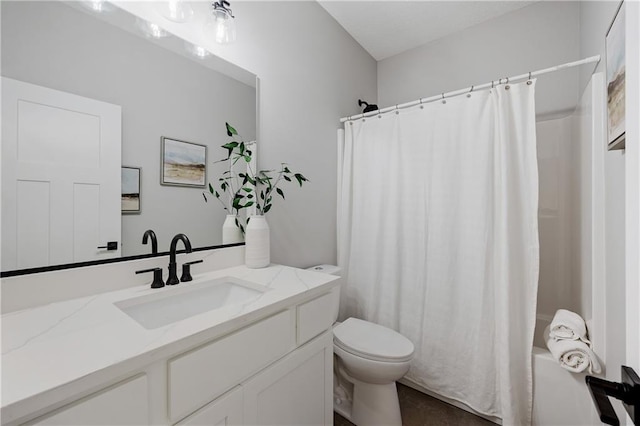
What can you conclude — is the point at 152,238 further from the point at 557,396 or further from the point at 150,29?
the point at 557,396

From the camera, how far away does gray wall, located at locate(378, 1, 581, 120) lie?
1.90 meters

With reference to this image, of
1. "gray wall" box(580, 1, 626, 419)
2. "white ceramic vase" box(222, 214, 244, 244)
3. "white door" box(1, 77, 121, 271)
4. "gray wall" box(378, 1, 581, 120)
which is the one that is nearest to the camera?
"white door" box(1, 77, 121, 271)

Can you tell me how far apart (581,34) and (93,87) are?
108 inches

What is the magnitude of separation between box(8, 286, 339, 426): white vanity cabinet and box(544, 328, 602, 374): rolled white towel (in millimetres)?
1113

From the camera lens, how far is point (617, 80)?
87 centimetres

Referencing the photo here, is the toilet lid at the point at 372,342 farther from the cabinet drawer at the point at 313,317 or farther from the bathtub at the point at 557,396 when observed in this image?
the bathtub at the point at 557,396

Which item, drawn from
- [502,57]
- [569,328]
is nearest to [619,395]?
[569,328]

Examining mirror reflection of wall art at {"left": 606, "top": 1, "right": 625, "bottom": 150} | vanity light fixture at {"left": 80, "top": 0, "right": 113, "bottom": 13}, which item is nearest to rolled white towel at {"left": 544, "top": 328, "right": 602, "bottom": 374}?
mirror reflection of wall art at {"left": 606, "top": 1, "right": 625, "bottom": 150}

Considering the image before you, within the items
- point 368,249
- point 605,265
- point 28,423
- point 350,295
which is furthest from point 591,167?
point 28,423

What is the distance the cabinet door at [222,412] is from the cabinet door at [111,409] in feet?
0.45

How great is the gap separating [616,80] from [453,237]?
105cm

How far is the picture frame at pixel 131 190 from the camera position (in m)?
1.06

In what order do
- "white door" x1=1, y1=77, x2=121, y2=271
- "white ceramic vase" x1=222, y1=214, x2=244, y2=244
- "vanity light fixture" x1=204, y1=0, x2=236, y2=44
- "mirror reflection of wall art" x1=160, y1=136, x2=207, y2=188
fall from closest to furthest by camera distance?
"white door" x1=1, y1=77, x2=121, y2=271
"mirror reflection of wall art" x1=160, y1=136, x2=207, y2=188
"vanity light fixture" x1=204, y1=0, x2=236, y2=44
"white ceramic vase" x1=222, y1=214, x2=244, y2=244

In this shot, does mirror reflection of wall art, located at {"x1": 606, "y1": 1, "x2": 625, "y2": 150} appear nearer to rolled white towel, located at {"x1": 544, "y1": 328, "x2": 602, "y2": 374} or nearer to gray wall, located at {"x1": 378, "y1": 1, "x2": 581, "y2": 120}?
rolled white towel, located at {"x1": 544, "y1": 328, "x2": 602, "y2": 374}
